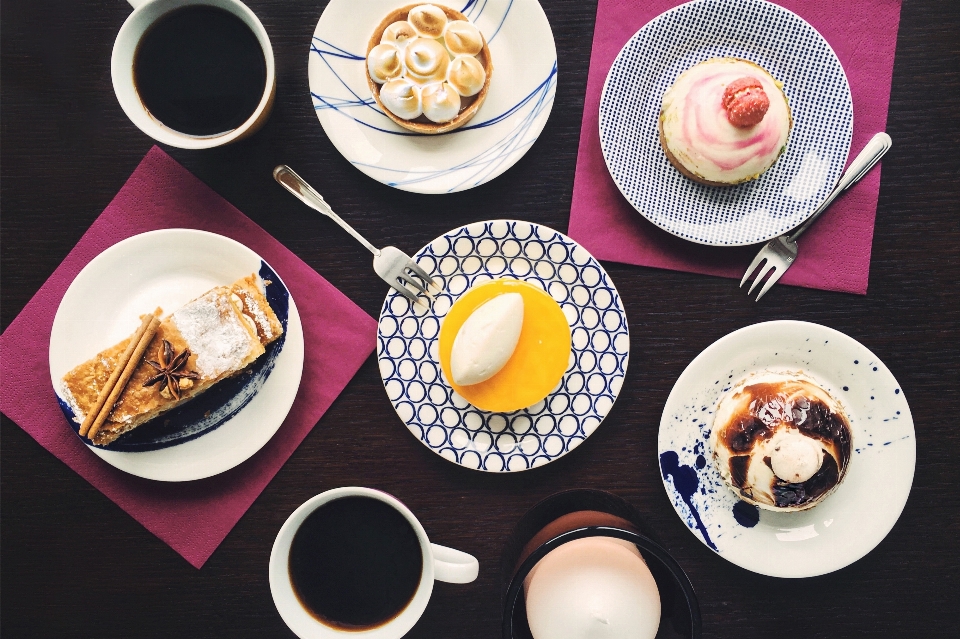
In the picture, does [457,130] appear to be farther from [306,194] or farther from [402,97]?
[306,194]

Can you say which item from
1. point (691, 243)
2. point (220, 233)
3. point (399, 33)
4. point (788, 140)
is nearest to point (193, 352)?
point (220, 233)

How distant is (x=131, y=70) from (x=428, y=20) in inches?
21.8

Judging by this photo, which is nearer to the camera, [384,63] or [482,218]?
[384,63]

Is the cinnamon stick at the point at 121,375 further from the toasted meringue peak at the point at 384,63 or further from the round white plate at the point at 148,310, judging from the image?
the toasted meringue peak at the point at 384,63

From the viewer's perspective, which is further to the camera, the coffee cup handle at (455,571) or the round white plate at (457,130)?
the round white plate at (457,130)

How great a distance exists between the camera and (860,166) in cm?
118

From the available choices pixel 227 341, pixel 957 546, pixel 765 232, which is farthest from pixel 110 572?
pixel 957 546

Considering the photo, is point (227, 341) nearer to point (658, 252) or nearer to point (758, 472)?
point (658, 252)

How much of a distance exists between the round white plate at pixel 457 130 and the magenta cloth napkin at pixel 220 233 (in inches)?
10.4

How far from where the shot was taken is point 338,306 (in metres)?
1.22

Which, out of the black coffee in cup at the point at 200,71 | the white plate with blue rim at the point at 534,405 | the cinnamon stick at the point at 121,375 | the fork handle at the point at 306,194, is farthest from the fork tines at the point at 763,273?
the cinnamon stick at the point at 121,375

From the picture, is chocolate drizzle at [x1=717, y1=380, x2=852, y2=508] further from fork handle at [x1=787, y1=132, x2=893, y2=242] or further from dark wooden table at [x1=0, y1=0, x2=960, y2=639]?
fork handle at [x1=787, y1=132, x2=893, y2=242]

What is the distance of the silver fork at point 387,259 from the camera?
1.17 meters

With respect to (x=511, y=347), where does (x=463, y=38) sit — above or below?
above
